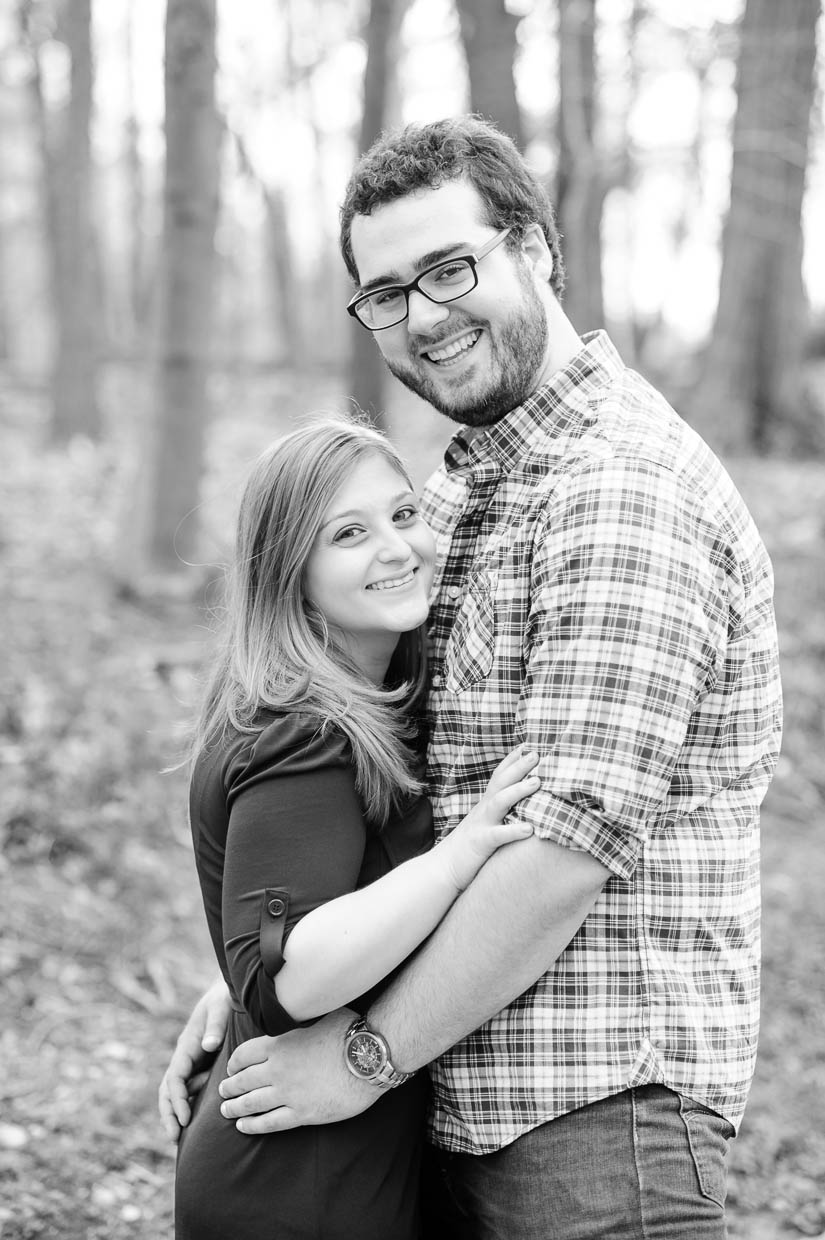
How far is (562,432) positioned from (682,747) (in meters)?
0.64

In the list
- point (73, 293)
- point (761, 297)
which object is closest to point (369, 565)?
point (761, 297)

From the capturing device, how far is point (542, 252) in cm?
247

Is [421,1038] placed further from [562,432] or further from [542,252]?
[542,252]

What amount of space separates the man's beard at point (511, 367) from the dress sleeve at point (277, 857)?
771 mm

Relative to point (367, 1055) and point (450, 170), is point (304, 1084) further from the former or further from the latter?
point (450, 170)

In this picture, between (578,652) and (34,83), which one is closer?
(578,652)

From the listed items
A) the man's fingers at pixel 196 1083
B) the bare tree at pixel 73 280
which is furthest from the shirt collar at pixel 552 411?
the bare tree at pixel 73 280

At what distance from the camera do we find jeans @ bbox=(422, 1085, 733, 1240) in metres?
1.91

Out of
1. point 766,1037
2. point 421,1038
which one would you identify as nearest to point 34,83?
point 766,1037

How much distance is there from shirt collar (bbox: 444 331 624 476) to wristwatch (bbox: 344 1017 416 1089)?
108 centimetres

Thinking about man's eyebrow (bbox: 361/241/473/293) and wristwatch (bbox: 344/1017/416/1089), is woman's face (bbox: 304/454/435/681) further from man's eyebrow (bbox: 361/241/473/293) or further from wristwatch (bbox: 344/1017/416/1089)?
wristwatch (bbox: 344/1017/416/1089)

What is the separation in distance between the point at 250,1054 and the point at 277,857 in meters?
0.46

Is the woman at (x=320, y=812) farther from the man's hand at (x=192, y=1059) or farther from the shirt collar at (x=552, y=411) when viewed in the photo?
the shirt collar at (x=552, y=411)

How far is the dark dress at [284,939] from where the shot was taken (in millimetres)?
1918
